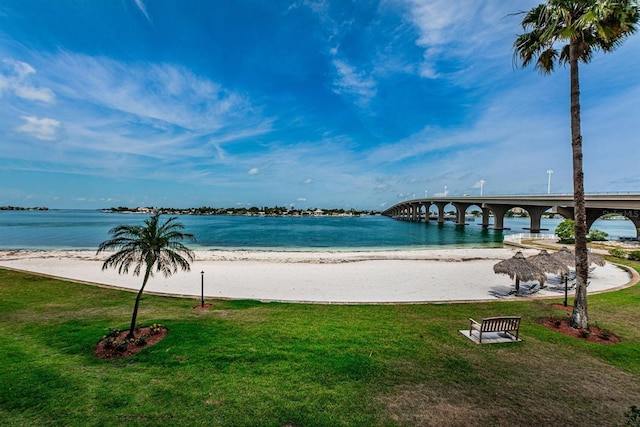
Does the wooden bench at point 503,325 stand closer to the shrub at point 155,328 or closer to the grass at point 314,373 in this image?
the grass at point 314,373

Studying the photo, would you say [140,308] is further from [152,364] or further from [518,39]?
[518,39]

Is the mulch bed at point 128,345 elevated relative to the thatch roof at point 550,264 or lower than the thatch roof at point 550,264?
lower

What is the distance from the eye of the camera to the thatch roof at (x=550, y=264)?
1512 cm

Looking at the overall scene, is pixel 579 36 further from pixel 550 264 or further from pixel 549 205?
pixel 549 205

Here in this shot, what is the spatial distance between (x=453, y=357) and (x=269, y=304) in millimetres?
8314

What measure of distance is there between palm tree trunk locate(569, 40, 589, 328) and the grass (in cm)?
130

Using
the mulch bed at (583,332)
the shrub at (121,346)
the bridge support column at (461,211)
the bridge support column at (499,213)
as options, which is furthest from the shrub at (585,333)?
the bridge support column at (461,211)

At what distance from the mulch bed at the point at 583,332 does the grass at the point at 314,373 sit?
0.36 metres

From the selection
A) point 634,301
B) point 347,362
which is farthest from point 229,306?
point 634,301

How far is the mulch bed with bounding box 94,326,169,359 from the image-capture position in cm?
838

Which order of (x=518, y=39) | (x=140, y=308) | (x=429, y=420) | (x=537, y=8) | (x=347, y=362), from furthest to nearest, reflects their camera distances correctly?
(x=140, y=308) < (x=518, y=39) < (x=537, y=8) < (x=347, y=362) < (x=429, y=420)

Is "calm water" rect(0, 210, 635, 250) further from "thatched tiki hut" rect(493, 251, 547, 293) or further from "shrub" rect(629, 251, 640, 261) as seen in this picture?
"thatched tiki hut" rect(493, 251, 547, 293)

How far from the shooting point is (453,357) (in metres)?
8.12

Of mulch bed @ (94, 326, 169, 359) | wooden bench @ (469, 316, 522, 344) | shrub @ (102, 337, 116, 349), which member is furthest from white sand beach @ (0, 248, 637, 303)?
shrub @ (102, 337, 116, 349)
